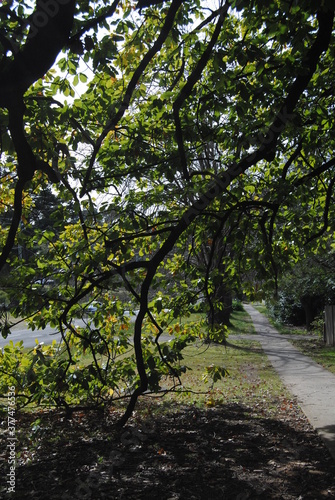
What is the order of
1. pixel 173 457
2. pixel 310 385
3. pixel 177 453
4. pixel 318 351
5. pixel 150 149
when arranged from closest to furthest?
1. pixel 173 457
2. pixel 177 453
3. pixel 150 149
4. pixel 310 385
5. pixel 318 351

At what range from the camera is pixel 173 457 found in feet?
18.5

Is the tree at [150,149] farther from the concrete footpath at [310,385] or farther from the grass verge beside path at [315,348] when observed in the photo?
the grass verge beside path at [315,348]

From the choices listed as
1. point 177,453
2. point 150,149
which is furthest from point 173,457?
point 150,149

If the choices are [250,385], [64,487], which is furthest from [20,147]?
[250,385]

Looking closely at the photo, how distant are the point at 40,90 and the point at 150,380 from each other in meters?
3.62

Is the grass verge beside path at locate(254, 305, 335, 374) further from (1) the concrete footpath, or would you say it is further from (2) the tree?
A: (2) the tree

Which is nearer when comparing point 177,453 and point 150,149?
point 177,453

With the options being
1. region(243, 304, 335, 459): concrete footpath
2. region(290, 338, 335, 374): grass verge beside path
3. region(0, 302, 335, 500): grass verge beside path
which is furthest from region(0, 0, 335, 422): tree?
region(290, 338, 335, 374): grass verge beside path

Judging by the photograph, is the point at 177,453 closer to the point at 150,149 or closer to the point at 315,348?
the point at 150,149

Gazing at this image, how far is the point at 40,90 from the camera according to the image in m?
6.06

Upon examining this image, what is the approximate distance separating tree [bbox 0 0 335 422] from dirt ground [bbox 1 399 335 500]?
516 millimetres

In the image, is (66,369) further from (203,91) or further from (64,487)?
(203,91)

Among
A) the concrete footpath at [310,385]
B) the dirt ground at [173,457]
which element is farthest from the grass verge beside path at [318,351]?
the dirt ground at [173,457]

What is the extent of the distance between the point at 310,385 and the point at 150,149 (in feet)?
19.9
